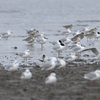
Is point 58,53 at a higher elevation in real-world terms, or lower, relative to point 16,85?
higher

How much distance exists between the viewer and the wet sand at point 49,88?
8339 millimetres

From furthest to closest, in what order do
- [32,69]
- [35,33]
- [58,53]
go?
[35,33]
[58,53]
[32,69]

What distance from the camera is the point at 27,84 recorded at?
9.73 meters

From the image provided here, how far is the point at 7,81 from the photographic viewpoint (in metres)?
10.2

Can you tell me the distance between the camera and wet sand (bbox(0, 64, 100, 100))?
8.34 m

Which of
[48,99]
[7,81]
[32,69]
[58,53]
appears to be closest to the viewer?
[48,99]

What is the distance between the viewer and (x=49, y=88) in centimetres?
927

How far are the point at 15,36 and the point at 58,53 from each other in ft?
26.8

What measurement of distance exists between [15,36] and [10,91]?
1494 cm

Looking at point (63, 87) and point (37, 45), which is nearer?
point (63, 87)

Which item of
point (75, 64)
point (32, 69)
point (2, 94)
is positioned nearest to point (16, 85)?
point (2, 94)

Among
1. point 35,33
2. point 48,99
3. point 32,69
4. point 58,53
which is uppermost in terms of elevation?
point 35,33

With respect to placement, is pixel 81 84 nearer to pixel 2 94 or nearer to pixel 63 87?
pixel 63 87

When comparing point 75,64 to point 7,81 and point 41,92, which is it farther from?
point 41,92
